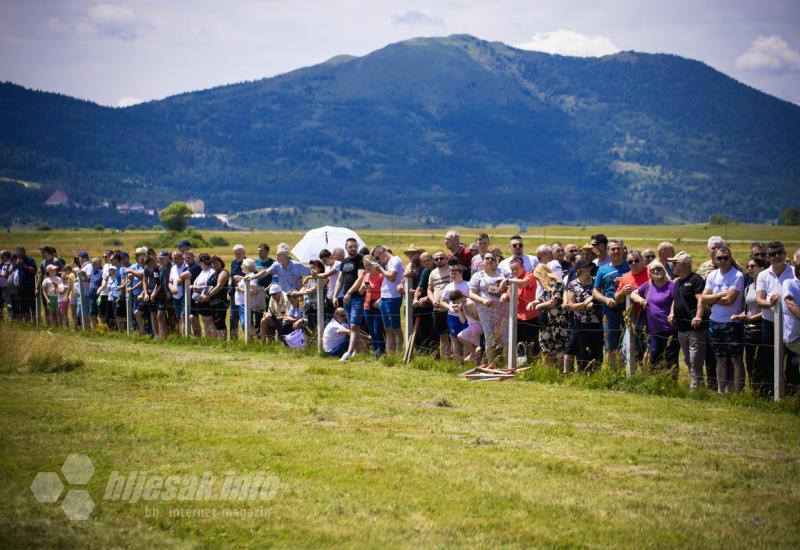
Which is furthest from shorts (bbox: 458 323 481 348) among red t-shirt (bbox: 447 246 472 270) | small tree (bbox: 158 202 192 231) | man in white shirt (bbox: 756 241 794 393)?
small tree (bbox: 158 202 192 231)

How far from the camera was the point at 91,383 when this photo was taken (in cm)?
1314

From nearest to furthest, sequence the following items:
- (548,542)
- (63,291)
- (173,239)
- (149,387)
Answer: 1. (548,542)
2. (149,387)
3. (63,291)
4. (173,239)

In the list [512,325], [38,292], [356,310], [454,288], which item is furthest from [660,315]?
[38,292]

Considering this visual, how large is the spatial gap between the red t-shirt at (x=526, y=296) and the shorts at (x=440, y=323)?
1256 millimetres

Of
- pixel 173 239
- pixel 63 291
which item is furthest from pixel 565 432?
pixel 173 239

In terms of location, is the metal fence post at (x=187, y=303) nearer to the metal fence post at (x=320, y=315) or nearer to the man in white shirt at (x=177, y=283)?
the man in white shirt at (x=177, y=283)

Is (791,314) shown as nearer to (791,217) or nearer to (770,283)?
(770,283)

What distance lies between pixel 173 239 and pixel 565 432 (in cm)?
9669

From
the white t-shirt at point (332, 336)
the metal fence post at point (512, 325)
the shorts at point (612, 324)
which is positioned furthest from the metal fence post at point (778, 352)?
the white t-shirt at point (332, 336)

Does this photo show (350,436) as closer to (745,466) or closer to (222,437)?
(222,437)

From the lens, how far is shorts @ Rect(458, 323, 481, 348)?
14.6 m

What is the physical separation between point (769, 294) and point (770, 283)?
14cm

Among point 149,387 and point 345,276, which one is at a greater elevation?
point 345,276

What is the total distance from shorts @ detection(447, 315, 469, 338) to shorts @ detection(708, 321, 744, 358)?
154 inches
